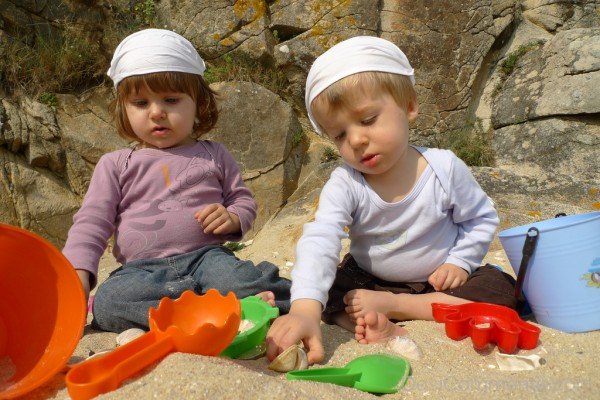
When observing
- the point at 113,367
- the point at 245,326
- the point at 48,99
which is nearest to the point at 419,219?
the point at 245,326

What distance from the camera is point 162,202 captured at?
2.26 metres

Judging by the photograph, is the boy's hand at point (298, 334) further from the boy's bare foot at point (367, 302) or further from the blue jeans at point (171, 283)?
the blue jeans at point (171, 283)

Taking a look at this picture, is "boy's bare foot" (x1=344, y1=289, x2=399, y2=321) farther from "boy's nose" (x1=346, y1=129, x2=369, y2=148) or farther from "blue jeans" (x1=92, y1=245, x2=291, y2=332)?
"boy's nose" (x1=346, y1=129, x2=369, y2=148)

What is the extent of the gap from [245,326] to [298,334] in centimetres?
18

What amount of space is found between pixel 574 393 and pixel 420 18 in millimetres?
4823

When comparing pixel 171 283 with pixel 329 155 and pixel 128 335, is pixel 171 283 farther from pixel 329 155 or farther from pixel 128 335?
pixel 329 155

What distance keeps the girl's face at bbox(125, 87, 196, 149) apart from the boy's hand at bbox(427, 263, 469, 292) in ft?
3.81

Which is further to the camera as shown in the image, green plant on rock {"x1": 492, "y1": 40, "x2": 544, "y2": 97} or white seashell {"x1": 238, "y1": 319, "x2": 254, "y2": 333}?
green plant on rock {"x1": 492, "y1": 40, "x2": 544, "y2": 97}

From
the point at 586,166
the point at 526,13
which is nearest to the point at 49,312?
the point at 586,166

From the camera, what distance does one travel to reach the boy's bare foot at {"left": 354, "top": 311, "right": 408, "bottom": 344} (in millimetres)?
→ 1670

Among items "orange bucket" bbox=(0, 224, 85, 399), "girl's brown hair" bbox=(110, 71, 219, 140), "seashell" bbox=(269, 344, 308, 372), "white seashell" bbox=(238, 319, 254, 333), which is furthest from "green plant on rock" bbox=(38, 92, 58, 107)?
"seashell" bbox=(269, 344, 308, 372)

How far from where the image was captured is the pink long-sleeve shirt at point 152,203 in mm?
2195

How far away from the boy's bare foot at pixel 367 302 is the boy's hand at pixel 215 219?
616mm

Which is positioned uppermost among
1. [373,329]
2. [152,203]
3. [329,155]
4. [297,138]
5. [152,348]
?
[152,348]
